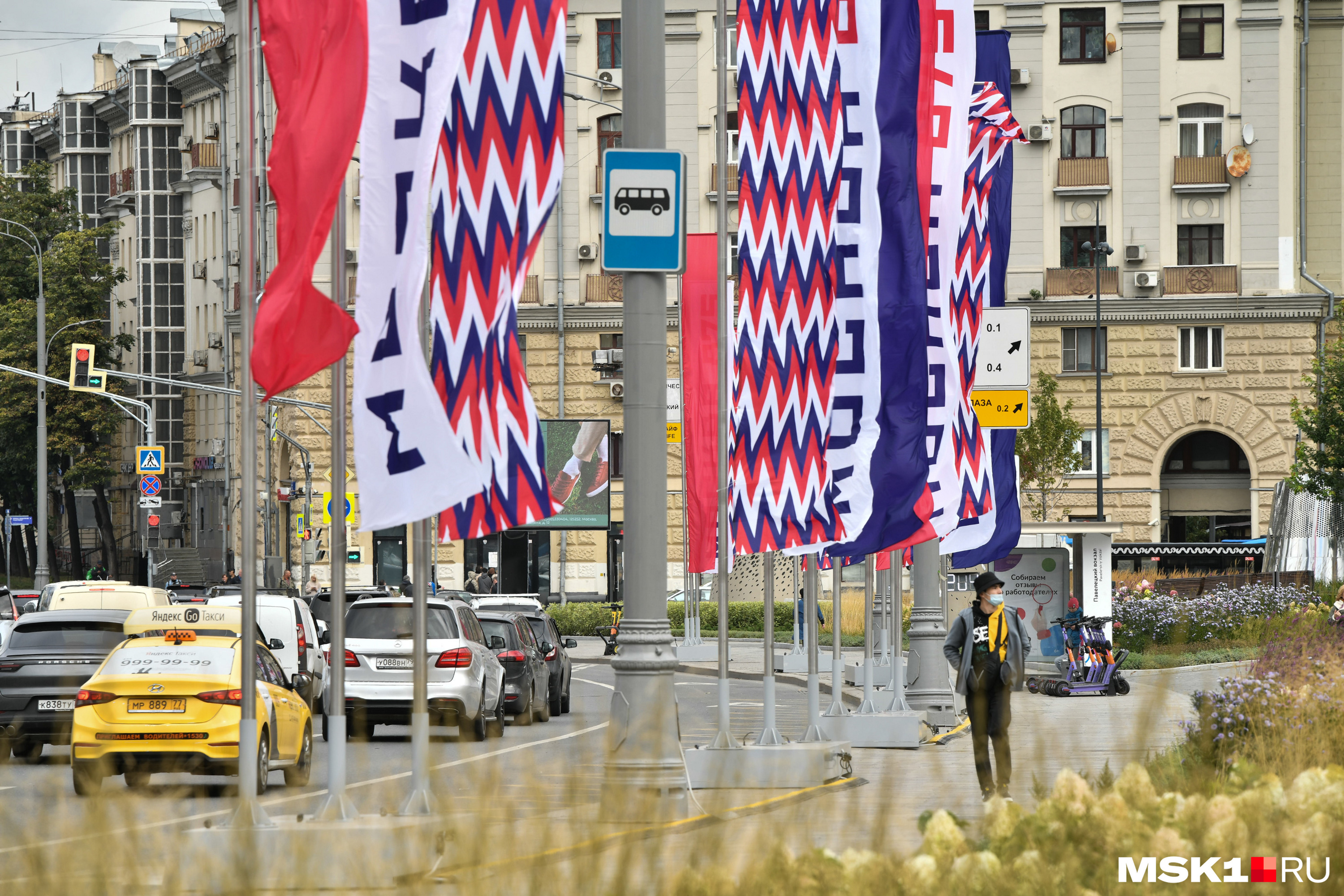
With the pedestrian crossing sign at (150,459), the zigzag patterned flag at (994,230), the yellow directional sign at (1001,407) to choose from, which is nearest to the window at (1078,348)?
the pedestrian crossing sign at (150,459)

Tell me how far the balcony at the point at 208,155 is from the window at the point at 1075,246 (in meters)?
39.1

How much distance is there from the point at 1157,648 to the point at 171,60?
218 feet

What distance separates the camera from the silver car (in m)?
23.3

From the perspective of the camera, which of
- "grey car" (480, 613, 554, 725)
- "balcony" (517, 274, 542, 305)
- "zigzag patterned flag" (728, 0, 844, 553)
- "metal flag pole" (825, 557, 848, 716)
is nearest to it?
"zigzag patterned flag" (728, 0, 844, 553)

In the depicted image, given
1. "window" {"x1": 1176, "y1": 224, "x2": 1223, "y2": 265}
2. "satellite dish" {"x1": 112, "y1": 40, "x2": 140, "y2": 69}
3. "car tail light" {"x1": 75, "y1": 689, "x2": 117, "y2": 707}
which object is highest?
"satellite dish" {"x1": 112, "y1": 40, "x2": 140, "y2": 69}

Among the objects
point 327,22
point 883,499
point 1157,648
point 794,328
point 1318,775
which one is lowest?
point 1157,648

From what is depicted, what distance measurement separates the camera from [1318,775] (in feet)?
27.3

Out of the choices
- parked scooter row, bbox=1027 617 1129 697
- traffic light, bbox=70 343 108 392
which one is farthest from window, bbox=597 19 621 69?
parked scooter row, bbox=1027 617 1129 697

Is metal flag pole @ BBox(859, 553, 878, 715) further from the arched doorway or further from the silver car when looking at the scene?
the arched doorway

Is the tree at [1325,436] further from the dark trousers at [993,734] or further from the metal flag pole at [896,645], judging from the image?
the dark trousers at [993,734]

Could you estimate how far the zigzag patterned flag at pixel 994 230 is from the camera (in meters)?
22.2

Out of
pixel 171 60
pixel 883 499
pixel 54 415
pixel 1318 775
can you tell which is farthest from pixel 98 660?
pixel 171 60

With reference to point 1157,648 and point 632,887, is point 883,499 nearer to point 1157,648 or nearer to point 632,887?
point 632,887

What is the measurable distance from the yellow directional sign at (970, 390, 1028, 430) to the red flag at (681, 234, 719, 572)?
3.17 meters
